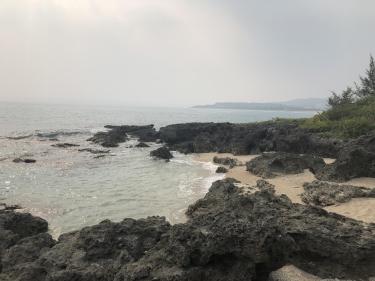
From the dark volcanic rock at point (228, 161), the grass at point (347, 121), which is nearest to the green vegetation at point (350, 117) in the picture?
the grass at point (347, 121)

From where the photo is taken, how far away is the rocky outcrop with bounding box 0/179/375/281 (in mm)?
7523

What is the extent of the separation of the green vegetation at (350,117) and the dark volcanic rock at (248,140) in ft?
A: 5.05

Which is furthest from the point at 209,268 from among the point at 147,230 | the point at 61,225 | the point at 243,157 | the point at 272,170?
the point at 243,157

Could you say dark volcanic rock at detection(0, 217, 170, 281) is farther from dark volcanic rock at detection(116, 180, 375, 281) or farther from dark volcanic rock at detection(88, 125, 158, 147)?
dark volcanic rock at detection(88, 125, 158, 147)

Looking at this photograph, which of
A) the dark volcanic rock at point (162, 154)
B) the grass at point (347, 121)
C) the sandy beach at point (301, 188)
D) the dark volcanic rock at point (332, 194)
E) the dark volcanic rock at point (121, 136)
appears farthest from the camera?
the dark volcanic rock at point (121, 136)

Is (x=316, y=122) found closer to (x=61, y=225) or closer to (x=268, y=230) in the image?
(x=61, y=225)

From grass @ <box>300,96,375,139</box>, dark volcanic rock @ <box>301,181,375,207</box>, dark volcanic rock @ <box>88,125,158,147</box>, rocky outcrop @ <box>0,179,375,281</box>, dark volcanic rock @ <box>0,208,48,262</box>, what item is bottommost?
dark volcanic rock @ <box>88,125,158,147</box>

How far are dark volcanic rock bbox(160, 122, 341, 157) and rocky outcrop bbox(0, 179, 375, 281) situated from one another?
21755mm

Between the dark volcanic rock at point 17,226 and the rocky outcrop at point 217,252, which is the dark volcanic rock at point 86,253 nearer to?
the rocky outcrop at point 217,252

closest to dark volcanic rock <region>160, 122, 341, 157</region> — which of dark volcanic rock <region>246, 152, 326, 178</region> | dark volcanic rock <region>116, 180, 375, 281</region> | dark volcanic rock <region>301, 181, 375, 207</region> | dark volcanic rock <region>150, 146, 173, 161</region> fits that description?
dark volcanic rock <region>150, 146, 173, 161</region>

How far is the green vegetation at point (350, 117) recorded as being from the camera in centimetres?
3144

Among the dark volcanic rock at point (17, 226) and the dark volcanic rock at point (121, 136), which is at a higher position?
the dark volcanic rock at point (17, 226)

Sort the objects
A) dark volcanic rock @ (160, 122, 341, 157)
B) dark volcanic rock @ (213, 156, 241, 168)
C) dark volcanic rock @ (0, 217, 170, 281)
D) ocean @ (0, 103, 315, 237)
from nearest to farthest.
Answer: dark volcanic rock @ (0, 217, 170, 281) → ocean @ (0, 103, 315, 237) → dark volcanic rock @ (213, 156, 241, 168) → dark volcanic rock @ (160, 122, 341, 157)

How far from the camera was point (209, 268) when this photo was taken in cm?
753
